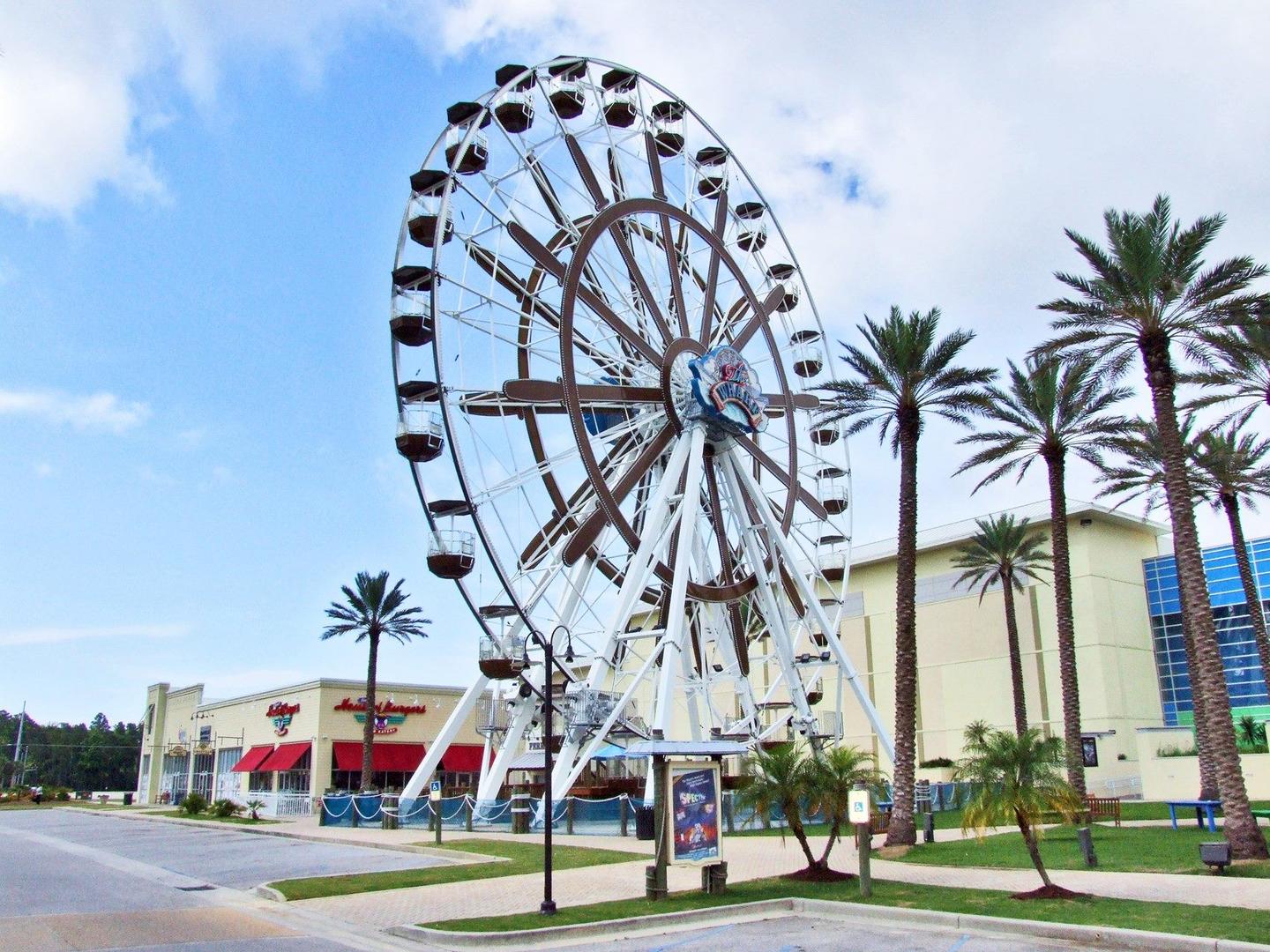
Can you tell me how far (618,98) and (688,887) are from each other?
83.0ft

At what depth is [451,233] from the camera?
97.5ft

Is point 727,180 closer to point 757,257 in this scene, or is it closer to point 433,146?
point 757,257

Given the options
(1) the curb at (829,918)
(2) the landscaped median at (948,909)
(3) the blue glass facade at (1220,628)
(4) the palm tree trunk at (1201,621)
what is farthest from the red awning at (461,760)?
(1) the curb at (829,918)

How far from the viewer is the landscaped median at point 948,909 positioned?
1298 centimetres

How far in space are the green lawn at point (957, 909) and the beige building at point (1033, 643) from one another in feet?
107

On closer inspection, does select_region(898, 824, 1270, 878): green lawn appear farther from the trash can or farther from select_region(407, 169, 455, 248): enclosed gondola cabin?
select_region(407, 169, 455, 248): enclosed gondola cabin

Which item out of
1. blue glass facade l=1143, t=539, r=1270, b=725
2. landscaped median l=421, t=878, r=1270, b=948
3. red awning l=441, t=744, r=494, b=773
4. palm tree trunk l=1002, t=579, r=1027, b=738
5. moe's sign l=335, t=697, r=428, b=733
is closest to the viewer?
landscaped median l=421, t=878, r=1270, b=948

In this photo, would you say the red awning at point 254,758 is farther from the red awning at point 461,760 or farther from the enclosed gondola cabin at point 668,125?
the enclosed gondola cabin at point 668,125

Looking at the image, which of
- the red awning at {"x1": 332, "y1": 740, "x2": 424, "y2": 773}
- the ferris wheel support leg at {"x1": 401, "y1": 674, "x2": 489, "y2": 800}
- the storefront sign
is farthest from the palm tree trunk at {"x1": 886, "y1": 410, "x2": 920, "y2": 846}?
the storefront sign

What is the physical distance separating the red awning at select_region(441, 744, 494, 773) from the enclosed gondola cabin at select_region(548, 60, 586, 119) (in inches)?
1610

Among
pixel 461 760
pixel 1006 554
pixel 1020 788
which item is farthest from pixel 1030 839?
pixel 461 760

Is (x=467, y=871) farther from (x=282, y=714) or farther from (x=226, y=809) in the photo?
(x=282, y=714)

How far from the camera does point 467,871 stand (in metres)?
21.8

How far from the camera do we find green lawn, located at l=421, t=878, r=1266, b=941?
1298 cm
